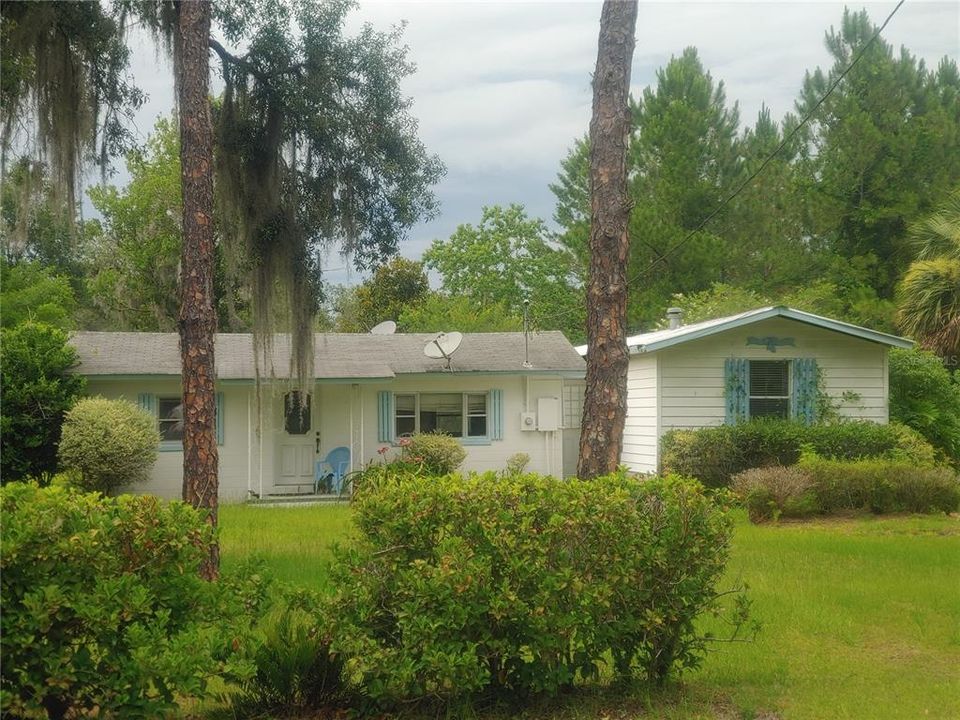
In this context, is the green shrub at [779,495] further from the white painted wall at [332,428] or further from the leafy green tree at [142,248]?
the leafy green tree at [142,248]

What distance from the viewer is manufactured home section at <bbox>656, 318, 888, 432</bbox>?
63.8ft

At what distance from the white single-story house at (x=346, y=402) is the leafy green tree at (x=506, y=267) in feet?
74.7

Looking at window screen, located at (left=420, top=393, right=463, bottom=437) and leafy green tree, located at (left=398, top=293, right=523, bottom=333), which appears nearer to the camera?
window screen, located at (left=420, top=393, right=463, bottom=437)

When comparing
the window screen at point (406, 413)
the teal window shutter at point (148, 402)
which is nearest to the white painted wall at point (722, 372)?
the window screen at point (406, 413)

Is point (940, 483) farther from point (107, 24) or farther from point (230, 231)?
point (107, 24)

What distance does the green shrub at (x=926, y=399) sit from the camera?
2056 centimetres

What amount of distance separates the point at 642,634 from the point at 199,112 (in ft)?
19.7

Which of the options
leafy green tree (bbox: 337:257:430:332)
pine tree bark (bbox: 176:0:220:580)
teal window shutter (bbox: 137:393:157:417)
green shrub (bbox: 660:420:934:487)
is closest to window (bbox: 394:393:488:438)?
green shrub (bbox: 660:420:934:487)

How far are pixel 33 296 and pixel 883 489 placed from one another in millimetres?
19877

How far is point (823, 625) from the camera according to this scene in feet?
26.5

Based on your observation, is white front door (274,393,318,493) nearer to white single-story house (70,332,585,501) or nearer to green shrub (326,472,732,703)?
white single-story house (70,332,585,501)

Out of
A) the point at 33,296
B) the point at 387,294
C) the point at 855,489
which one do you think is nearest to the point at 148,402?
the point at 33,296

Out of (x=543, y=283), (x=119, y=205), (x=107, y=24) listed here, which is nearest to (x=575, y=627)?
(x=107, y=24)

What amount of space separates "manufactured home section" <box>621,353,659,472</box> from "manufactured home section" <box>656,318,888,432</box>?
32 cm
